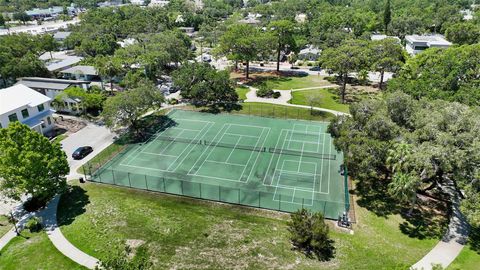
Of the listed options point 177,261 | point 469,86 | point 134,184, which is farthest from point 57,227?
point 469,86

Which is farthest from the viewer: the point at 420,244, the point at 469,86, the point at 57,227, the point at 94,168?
the point at 469,86

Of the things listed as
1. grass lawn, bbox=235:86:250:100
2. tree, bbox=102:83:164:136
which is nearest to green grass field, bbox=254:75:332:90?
grass lawn, bbox=235:86:250:100

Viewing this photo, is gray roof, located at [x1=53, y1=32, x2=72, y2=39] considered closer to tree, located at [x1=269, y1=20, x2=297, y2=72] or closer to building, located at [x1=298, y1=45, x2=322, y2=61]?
tree, located at [x1=269, y1=20, x2=297, y2=72]

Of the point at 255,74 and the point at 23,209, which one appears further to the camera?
the point at 255,74

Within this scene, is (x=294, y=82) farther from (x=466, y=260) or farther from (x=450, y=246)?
(x=466, y=260)

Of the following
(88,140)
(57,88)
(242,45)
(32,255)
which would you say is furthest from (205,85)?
(32,255)

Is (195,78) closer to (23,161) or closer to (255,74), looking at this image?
(255,74)

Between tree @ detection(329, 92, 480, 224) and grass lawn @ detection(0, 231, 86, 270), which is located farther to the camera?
tree @ detection(329, 92, 480, 224)
